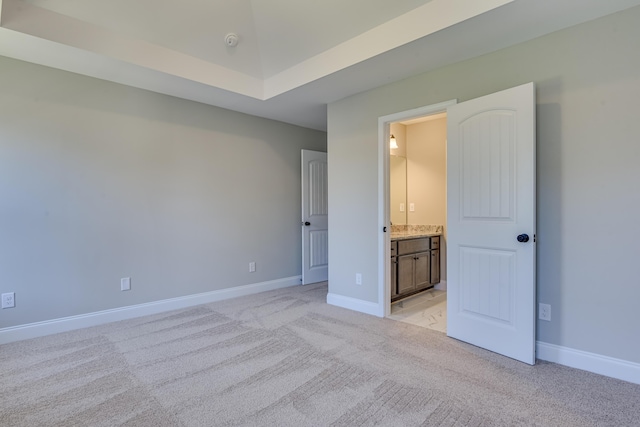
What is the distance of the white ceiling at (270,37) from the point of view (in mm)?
2256

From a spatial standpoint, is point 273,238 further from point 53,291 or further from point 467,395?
point 467,395

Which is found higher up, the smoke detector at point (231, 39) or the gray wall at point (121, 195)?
the smoke detector at point (231, 39)

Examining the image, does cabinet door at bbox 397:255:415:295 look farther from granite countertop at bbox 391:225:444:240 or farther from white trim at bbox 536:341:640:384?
white trim at bbox 536:341:640:384

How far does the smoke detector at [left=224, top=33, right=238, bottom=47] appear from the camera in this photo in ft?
10.1

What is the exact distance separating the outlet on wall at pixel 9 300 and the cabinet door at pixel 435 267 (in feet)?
14.9

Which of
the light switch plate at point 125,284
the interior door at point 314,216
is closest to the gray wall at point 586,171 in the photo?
the interior door at point 314,216

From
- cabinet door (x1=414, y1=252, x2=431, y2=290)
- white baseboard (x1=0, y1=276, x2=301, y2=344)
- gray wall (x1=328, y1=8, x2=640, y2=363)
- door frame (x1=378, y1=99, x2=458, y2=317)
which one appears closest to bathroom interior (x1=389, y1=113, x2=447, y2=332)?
cabinet door (x1=414, y1=252, x2=431, y2=290)

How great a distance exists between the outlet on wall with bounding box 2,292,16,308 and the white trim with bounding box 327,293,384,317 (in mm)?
2990

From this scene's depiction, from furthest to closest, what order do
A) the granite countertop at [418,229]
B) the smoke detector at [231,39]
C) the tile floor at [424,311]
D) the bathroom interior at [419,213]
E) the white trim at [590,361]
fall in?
the granite countertop at [418,229], the bathroom interior at [419,213], the tile floor at [424,311], the smoke detector at [231,39], the white trim at [590,361]

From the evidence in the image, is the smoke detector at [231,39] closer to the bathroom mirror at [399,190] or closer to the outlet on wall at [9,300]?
the bathroom mirror at [399,190]

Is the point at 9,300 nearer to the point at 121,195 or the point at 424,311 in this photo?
the point at 121,195

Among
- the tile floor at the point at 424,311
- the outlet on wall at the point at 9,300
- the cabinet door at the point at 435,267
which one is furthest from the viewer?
the cabinet door at the point at 435,267

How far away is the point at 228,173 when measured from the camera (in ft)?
13.8

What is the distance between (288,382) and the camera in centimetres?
208
